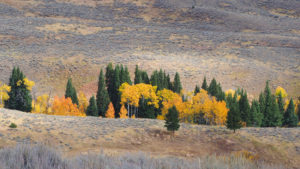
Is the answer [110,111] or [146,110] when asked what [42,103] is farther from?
[146,110]

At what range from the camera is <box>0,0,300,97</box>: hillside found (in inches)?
2840

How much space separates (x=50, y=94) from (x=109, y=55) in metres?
22.7

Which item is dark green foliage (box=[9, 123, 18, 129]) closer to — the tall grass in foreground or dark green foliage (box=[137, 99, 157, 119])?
the tall grass in foreground

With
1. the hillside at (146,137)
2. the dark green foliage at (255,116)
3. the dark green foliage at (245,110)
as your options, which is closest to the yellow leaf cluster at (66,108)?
the hillside at (146,137)

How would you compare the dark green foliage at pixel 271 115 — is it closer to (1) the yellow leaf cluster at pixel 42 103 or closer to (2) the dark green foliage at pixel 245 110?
(2) the dark green foliage at pixel 245 110

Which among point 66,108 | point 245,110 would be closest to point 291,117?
point 245,110

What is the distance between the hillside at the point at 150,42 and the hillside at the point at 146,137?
34.7m

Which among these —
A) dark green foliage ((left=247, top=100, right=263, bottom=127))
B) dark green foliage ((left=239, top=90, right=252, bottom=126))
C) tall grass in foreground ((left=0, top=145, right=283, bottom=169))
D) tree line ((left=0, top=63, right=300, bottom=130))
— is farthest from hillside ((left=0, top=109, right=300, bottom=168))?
tall grass in foreground ((left=0, top=145, right=283, bottom=169))

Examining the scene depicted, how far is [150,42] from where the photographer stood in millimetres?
93125

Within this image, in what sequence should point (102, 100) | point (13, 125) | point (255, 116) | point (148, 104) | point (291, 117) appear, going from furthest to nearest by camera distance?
point (291, 117) < point (102, 100) < point (255, 116) < point (148, 104) < point (13, 125)

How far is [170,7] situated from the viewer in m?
134

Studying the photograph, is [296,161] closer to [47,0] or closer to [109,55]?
[109,55]

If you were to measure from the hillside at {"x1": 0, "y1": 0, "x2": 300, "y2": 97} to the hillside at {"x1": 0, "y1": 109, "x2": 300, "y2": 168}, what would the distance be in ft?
114

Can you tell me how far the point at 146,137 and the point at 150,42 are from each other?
66.2 meters
